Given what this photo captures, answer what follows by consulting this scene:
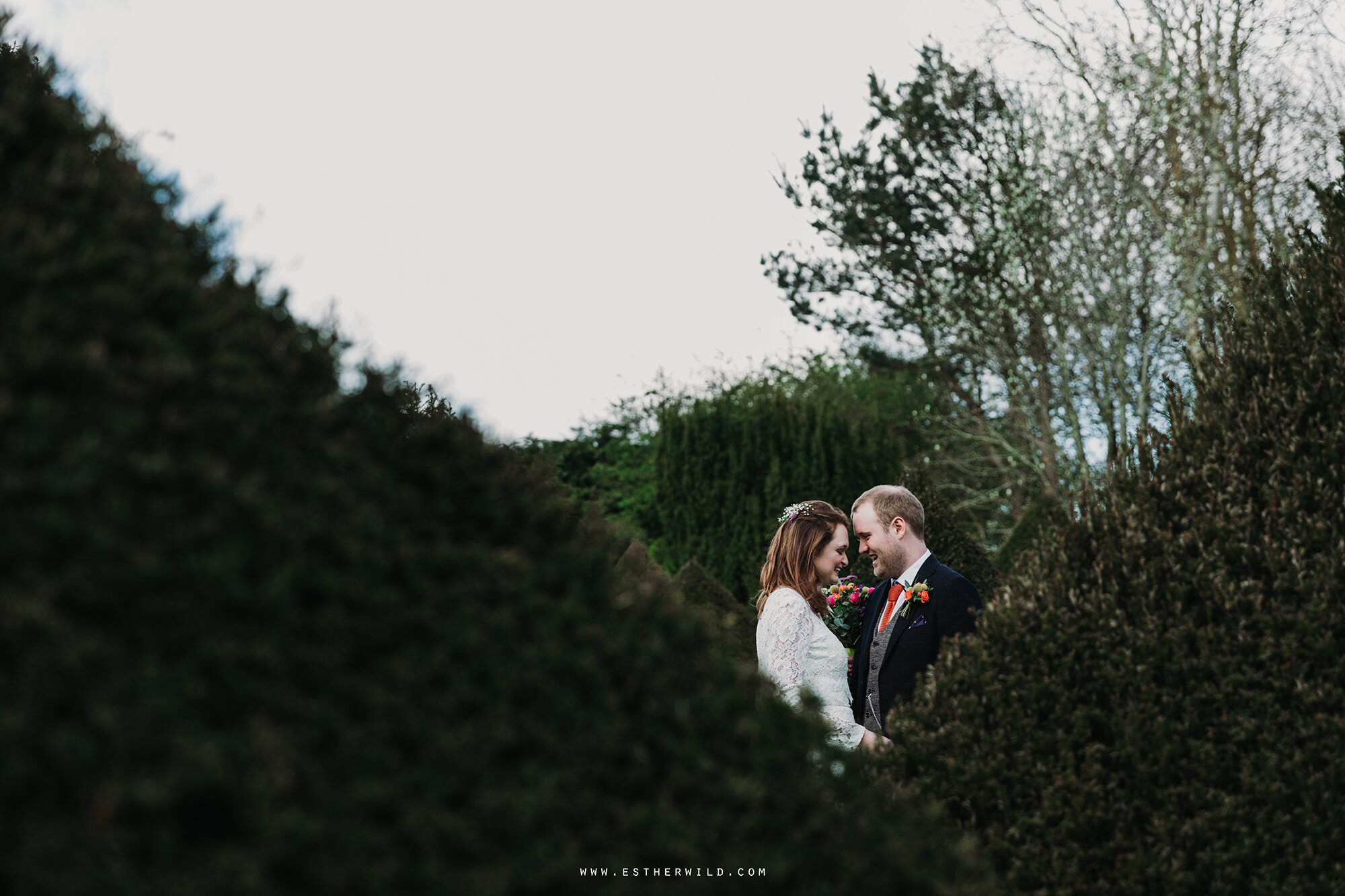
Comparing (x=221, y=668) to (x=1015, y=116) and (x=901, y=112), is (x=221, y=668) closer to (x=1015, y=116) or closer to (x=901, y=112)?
(x=1015, y=116)

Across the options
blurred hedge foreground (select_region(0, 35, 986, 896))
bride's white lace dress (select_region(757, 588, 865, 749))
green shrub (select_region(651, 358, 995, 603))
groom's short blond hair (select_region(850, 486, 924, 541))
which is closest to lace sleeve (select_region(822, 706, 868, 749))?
bride's white lace dress (select_region(757, 588, 865, 749))

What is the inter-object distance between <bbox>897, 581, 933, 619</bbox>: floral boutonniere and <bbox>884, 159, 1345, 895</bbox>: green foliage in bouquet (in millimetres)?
1373

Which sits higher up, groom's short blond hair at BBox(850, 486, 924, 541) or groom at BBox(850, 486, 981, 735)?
groom's short blond hair at BBox(850, 486, 924, 541)

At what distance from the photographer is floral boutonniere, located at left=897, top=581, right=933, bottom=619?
5.13 m

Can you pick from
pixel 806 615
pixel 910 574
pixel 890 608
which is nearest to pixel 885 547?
pixel 910 574

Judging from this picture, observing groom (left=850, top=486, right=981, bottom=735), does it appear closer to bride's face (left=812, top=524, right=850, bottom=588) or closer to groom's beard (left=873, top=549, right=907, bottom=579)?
groom's beard (left=873, top=549, right=907, bottom=579)

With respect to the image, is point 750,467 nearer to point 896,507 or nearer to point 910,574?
point 896,507

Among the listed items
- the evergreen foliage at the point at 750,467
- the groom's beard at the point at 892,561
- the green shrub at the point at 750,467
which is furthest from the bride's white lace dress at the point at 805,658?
the evergreen foliage at the point at 750,467

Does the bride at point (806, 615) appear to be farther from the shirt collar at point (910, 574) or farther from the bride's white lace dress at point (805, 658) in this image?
the shirt collar at point (910, 574)

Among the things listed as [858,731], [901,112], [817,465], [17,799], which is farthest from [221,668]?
[901,112]

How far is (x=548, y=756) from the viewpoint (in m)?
1.80

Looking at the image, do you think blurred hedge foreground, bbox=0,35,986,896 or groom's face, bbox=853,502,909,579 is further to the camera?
groom's face, bbox=853,502,909,579

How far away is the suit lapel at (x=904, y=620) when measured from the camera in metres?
5.16

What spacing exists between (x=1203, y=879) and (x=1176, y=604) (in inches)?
35.8
